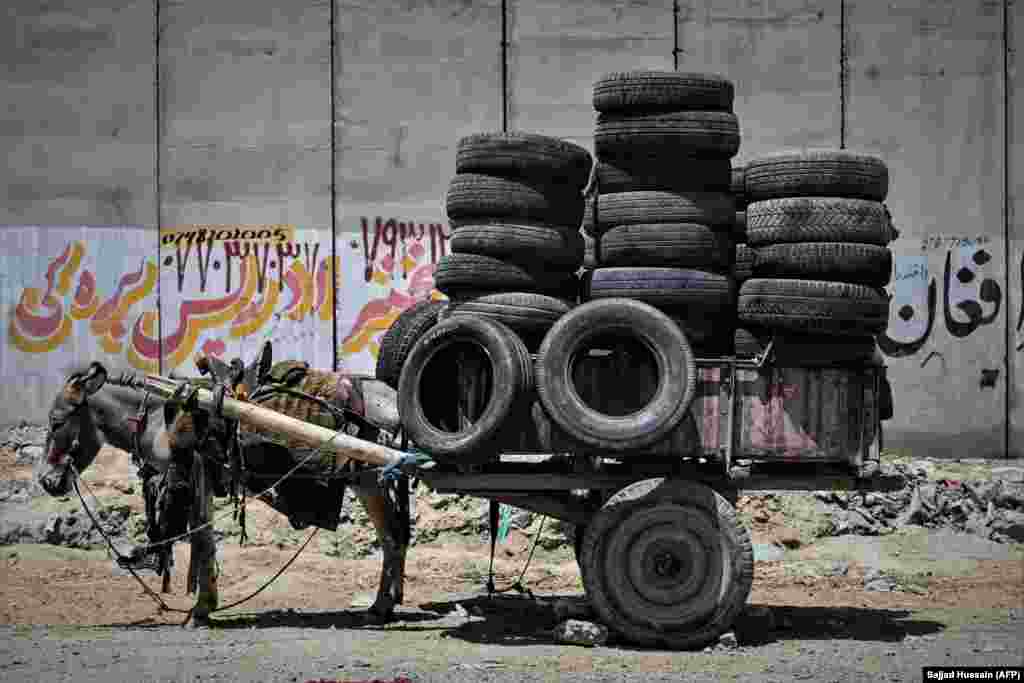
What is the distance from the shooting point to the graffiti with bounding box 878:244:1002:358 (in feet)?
53.7

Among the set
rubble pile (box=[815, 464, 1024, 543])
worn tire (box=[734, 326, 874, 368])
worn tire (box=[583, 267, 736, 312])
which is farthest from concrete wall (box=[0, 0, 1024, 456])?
worn tire (box=[734, 326, 874, 368])

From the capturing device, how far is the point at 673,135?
9234mm

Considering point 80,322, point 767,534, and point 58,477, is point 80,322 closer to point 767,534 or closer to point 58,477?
point 58,477

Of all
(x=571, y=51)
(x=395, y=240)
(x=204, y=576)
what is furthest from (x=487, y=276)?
A: (x=571, y=51)

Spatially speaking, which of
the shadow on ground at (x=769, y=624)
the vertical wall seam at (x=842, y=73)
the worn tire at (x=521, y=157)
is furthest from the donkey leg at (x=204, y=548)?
the vertical wall seam at (x=842, y=73)

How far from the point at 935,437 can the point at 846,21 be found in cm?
474

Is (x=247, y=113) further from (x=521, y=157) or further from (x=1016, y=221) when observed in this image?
(x=1016, y=221)

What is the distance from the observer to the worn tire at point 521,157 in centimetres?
941

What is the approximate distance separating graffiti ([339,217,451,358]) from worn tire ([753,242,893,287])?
25.4 ft

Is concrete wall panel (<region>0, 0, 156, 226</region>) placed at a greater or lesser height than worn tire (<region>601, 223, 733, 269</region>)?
greater

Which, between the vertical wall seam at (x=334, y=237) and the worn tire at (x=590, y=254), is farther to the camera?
the vertical wall seam at (x=334, y=237)

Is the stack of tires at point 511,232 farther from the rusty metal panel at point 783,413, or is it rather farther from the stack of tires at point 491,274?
the rusty metal panel at point 783,413

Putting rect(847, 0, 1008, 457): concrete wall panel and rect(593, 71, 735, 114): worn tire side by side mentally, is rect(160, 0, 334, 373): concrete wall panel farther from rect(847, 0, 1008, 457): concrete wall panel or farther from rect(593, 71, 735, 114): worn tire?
rect(593, 71, 735, 114): worn tire

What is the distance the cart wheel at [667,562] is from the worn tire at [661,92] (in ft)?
7.73
